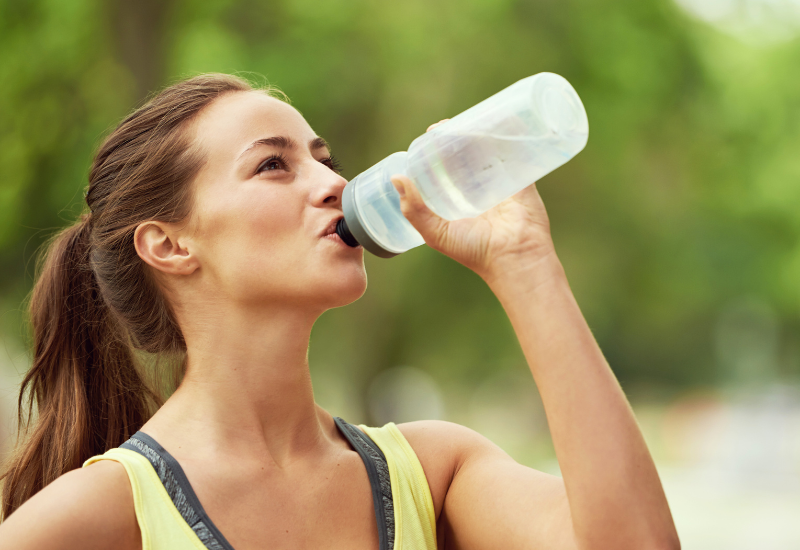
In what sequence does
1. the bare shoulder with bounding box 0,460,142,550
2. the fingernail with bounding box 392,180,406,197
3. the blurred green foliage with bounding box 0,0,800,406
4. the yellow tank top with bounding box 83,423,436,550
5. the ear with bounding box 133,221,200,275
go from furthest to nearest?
the blurred green foliage with bounding box 0,0,800,406 < the ear with bounding box 133,221,200,275 < the fingernail with bounding box 392,180,406,197 < the yellow tank top with bounding box 83,423,436,550 < the bare shoulder with bounding box 0,460,142,550

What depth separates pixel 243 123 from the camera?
5.84 feet

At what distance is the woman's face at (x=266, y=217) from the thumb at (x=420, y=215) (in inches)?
6.6

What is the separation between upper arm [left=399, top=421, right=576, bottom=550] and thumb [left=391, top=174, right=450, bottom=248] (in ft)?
1.71

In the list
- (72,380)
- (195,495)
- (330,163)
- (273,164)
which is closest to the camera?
(195,495)

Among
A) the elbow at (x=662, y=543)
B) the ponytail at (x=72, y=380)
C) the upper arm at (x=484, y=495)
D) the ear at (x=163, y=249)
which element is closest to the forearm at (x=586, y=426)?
the elbow at (x=662, y=543)

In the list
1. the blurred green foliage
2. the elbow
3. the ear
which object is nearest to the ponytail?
the ear

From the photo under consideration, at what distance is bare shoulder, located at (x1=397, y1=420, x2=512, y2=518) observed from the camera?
1794mm

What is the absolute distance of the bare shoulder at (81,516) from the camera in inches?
52.1

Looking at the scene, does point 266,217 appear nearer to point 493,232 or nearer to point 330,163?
point 330,163

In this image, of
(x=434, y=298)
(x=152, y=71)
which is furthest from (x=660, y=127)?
(x=152, y=71)

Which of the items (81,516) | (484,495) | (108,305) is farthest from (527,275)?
(108,305)

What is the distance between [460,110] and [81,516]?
18.1ft

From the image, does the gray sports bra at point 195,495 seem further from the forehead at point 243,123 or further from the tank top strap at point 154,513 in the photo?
the forehead at point 243,123

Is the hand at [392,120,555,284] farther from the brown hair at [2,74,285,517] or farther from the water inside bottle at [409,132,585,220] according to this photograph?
the brown hair at [2,74,285,517]
